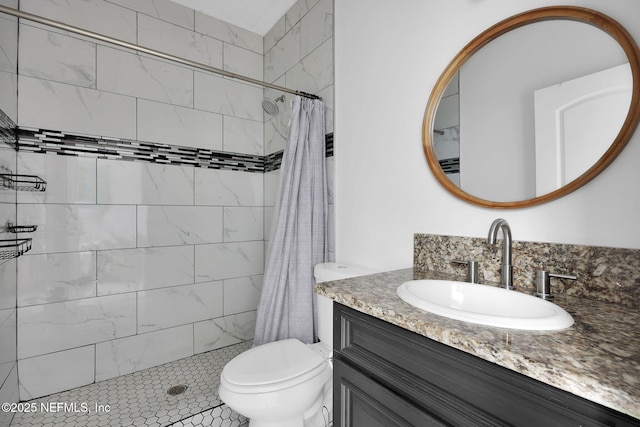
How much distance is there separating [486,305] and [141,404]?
71.3 inches

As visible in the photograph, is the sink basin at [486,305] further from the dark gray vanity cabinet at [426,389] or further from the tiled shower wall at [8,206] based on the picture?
the tiled shower wall at [8,206]

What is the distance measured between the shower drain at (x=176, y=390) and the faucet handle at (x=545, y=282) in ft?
6.17

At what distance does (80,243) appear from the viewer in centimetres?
187

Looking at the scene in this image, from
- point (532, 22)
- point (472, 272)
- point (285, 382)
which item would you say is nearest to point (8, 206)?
point (285, 382)

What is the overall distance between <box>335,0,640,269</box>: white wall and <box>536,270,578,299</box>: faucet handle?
116 millimetres

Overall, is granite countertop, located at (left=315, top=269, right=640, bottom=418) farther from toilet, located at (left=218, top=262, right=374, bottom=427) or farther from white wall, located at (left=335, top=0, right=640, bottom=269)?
toilet, located at (left=218, top=262, right=374, bottom=427)

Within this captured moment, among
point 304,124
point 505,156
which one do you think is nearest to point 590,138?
point 505,156

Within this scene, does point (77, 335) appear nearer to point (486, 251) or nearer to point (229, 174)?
point (229, 174)

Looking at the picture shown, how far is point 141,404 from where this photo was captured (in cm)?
163

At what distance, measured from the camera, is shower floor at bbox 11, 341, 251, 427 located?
150 cm

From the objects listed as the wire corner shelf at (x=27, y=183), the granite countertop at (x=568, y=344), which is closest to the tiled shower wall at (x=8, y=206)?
the wire corner shelf at (x=27, y=183)

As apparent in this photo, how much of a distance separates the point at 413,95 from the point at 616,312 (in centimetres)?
105

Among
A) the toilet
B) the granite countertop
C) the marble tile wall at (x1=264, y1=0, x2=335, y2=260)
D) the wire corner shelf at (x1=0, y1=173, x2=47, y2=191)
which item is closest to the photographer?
the granite countertop

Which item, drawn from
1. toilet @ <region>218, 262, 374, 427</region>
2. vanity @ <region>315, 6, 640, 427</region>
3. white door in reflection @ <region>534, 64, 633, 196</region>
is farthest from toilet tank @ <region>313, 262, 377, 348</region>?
white door in reflection @ <region>534, 64, 633, 196</region>
